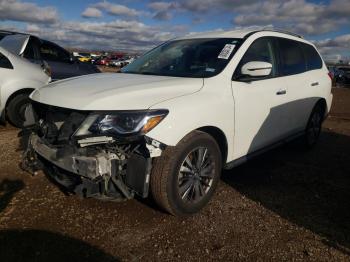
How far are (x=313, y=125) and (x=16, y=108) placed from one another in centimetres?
521

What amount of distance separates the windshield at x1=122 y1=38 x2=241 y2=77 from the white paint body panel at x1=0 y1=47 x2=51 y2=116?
2.87 meters

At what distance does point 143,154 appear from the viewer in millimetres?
3041

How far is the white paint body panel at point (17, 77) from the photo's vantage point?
6.50 metres

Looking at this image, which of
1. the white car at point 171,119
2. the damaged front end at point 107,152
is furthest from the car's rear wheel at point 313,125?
the damaged front end at point 107,152

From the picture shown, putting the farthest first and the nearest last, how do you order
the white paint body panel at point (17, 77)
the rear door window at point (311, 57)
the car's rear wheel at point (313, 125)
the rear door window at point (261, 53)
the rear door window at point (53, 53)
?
the rear door window at point (53, 53) → the white paint body panel at point (17, 77) → the car's rear wheel at point (313, 125) → the rear door window at point (311, 57) → the rear door window at point (261, 53)

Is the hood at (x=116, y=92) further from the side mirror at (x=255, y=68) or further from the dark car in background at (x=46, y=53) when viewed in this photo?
the dark car in background at (x=46, y=53)

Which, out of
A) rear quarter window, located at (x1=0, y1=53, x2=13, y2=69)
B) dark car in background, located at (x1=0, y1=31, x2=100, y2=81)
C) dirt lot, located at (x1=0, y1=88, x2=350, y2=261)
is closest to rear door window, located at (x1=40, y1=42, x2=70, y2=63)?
dark car in background, located at (x1=0, y1=31, x2=100, y2=81)

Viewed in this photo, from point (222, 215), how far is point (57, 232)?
1.57 m

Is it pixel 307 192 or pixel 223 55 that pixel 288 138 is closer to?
pixel 307 192

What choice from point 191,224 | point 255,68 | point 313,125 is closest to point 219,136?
point 255,68

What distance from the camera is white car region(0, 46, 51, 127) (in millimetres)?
6520

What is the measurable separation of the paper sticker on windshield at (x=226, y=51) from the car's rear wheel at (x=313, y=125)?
2275 millimetres

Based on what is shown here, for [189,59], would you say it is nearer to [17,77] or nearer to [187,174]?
[187,174]

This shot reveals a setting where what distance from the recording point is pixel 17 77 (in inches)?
262
